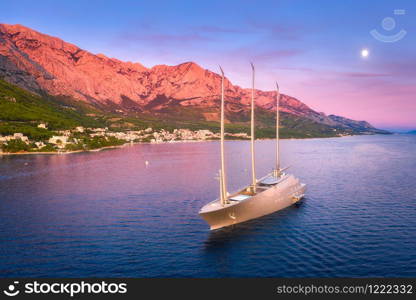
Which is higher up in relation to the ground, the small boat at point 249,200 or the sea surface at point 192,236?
the small boat at point 249,200

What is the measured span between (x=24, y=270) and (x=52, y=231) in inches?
583

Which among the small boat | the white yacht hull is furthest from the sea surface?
the small boat

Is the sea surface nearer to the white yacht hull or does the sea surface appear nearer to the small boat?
the white yacht hull

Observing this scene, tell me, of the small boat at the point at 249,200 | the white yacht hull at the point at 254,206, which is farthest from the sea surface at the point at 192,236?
the small boat at the point at 249,200

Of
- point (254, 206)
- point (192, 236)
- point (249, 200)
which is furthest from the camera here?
point (254, 206)

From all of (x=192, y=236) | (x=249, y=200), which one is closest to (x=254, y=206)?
(x=249, y=200)

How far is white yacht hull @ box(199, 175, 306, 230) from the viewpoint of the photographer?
47.9 metres

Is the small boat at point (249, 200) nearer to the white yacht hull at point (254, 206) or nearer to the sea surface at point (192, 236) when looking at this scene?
the white yacht hull at point (254, 206)

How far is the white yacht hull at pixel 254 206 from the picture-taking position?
47919mm

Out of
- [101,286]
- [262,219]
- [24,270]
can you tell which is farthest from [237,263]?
[24,270]

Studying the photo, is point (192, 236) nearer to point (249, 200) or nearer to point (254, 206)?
point (249, 200)

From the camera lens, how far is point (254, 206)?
53.6 meters

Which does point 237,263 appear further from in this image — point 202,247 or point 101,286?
point 101,286

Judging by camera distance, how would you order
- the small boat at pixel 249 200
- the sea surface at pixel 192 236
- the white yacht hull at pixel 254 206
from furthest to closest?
the white yacht hull at pixel 254 206 → the small boat at pixel 249 200 → the sea surface at pixel 192 236
